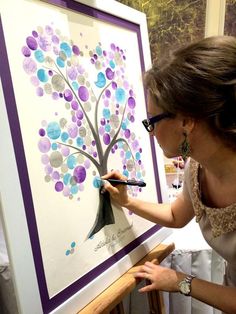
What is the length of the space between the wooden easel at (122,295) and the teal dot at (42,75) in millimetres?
541

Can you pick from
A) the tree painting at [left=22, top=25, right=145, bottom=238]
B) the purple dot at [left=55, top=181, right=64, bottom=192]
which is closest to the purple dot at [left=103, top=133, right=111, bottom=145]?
the tree painting at [left=22, top=25, right=145, bottom=238]

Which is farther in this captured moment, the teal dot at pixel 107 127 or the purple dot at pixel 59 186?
the teal dot at pixel 107 127

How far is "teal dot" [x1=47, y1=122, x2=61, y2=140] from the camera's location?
2.46ft

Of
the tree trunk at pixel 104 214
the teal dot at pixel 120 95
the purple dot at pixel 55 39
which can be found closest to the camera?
the purple dot at pixel 55 39

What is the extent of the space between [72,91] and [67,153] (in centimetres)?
15

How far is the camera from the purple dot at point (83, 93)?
33.2 inches

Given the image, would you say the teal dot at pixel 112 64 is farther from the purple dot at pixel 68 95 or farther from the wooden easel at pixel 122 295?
the wooden easel at pixel 122 295

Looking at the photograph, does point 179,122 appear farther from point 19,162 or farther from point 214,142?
point 19,162

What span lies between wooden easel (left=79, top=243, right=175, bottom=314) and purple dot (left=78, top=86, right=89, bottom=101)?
0.49 m

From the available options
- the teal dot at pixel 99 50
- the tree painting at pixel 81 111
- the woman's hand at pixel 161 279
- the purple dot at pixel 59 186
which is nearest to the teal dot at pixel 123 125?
the tree painting at pixel 81 111

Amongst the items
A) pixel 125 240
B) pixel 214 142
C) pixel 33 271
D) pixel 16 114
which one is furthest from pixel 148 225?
pixel 16 114

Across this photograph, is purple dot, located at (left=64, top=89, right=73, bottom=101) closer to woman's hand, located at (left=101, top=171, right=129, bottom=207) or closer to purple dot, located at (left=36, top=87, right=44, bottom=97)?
purple dot, located at (left=36, top=87, right=44, bottom=97)

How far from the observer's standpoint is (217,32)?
2.39 metres

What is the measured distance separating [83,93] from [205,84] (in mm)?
299
